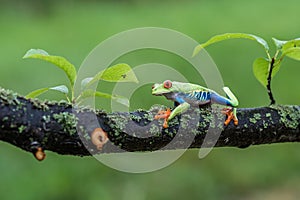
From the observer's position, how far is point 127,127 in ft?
2.58

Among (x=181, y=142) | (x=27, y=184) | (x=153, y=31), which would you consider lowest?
(x=27, y=184)

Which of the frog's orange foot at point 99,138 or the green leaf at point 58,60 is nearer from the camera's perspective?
the frog's orange foot at point 99,138

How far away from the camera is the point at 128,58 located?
4684 millimetres

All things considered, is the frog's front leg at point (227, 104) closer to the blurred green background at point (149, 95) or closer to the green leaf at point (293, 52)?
the green leaf at point (293, 52)

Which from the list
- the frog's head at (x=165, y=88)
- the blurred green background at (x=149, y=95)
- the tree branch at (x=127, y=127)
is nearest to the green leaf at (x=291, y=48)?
the tree branch at (x=127, y=127)

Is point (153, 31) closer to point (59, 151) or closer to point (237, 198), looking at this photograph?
point (237, 198)

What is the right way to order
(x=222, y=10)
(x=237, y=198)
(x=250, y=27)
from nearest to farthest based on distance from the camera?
(x=237, y=198) < (x=250, y=27) < (x=222, y=10)

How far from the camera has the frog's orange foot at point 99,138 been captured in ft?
2.43

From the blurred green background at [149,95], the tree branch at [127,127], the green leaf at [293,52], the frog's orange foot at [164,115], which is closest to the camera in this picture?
the tree branch at [127,127]

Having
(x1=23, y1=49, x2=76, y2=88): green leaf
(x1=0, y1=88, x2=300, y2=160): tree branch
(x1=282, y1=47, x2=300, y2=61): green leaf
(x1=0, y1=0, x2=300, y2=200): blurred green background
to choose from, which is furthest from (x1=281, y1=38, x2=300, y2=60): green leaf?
(x1=0, y1=0, x2=300, y2=200): blurred green background

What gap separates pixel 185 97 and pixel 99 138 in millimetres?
181

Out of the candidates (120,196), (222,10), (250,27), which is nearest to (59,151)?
(120,196)

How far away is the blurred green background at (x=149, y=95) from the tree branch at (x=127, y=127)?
212 cm

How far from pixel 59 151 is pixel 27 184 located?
2.37 m
